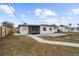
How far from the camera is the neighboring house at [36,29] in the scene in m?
7.02

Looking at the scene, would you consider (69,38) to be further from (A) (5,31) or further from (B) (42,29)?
(A) (5,31)

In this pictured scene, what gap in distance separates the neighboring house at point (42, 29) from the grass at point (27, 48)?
0.09 meters

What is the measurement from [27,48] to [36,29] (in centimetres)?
27

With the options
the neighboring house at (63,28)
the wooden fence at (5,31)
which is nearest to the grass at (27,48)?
the wooden fence at (5,31)

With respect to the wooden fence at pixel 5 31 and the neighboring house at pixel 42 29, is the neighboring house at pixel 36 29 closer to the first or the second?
the neighboring house at pixel 42 29

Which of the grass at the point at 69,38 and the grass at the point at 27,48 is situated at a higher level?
the grass at the point at 69,38

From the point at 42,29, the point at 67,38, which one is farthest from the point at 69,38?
the point at 42,29

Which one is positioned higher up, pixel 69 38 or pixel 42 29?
pixel 42 29

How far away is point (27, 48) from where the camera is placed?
7.04m

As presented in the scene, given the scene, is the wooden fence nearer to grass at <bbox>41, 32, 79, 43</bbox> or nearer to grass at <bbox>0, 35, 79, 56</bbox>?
grass at <bbox>0, 35, 79, 56</bbox>

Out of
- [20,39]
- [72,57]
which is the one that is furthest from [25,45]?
[72,57]

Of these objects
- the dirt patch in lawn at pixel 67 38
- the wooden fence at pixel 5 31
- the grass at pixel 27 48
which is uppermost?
the wooden fence at pixel 5 31

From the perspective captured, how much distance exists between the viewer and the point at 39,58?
7.01 metres

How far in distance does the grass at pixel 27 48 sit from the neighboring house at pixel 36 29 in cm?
9
